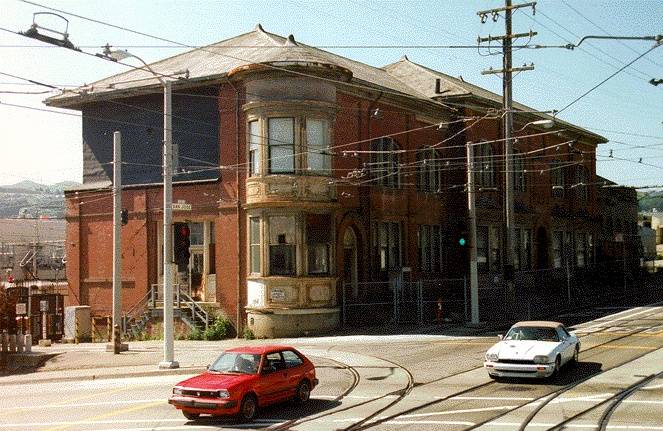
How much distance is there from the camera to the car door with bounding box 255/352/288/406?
16.7 m

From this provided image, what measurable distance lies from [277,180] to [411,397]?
54.2 ft

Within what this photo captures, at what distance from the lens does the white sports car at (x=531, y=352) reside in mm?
20047

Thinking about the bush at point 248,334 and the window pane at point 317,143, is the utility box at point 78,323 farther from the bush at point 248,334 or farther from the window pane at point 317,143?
the window pane at point 317,143

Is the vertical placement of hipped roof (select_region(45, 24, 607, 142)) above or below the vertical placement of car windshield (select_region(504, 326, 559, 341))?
above

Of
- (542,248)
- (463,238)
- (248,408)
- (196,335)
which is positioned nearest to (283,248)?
(196,335)

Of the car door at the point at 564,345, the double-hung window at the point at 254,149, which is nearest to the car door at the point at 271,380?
the car door at the point at 564,345

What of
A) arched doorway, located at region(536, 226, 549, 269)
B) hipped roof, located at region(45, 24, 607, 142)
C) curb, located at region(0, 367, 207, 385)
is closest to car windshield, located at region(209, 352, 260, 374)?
curb, located at region(0, 367, 207, 385)

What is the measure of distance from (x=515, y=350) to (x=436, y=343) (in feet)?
30.9

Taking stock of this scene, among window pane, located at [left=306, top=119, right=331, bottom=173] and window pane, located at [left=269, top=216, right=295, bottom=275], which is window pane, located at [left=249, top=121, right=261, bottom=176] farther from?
window pane, located at [left=269, top=216, right=295, bottom=275]

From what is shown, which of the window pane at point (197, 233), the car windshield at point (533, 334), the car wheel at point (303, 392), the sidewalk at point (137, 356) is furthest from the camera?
the window pane at point (197, 233)

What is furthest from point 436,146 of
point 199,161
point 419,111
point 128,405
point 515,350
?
point 128,405

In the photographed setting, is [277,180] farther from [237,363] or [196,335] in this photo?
[237,363]

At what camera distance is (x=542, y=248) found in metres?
55.0

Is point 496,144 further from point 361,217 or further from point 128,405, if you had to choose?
point 128,405
